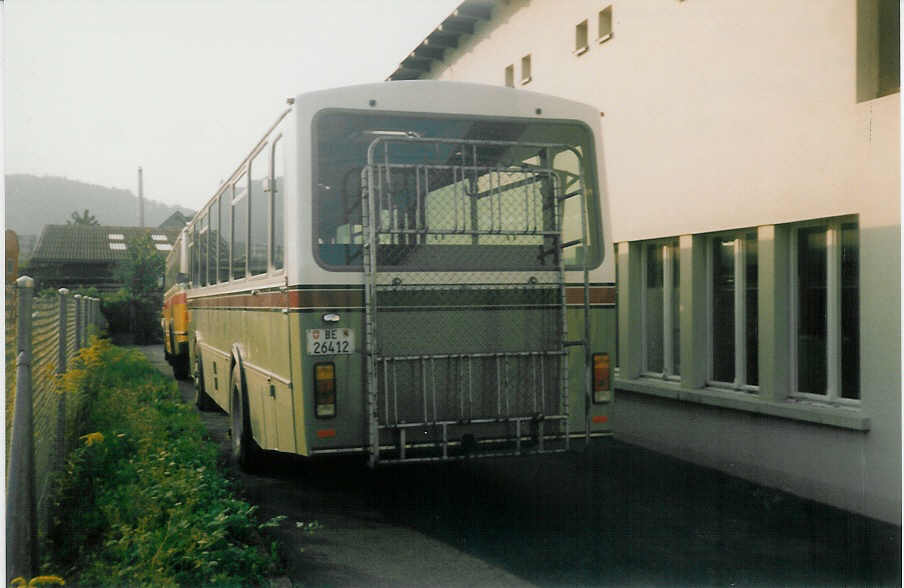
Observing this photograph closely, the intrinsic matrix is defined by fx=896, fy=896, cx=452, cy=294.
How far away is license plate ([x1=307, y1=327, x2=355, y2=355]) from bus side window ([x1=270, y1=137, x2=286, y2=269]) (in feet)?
2.66

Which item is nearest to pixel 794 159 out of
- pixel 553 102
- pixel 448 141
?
pixel 553 102

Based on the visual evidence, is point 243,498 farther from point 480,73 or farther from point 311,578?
A: point 480,73

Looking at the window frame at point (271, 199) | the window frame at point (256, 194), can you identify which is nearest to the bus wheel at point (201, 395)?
the window frame at point (256, 194)

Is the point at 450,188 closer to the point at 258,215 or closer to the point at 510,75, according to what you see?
the point at 258,215

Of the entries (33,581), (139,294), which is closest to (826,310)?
(33,581)

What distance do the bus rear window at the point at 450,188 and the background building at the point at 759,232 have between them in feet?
6.27

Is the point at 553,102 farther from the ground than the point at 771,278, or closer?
farther from the ground

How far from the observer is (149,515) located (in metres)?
5.40

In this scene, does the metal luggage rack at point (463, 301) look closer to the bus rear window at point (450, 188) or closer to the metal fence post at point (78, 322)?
the bus rear window at point (450, 188)

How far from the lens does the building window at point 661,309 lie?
31.8ft

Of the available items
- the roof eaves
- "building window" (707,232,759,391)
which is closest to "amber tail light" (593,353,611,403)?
"building window" (707,232,759,391)

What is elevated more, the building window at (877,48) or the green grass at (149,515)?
the building window at (877,48)

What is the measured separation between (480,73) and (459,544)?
977 cm

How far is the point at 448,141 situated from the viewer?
6.47 metres
